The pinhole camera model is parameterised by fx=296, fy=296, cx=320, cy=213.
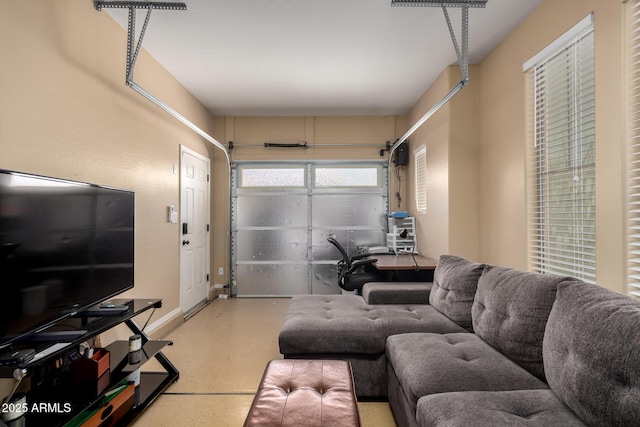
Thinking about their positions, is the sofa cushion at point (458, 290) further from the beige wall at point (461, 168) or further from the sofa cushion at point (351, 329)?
the beige wall at point (461, 168)

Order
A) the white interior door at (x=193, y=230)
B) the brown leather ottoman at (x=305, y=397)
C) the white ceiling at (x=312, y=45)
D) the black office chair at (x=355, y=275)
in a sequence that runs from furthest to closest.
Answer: the white interior door at (x=193, y=230) < the black office chair at (x=355, y=275) < the white ceiling at (x=312, y=45) < the brown leather ottoman at (x=305, y=397)

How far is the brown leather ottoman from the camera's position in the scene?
1.16 m

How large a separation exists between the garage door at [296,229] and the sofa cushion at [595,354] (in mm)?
3503

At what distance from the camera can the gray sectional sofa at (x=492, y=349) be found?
1007 mm

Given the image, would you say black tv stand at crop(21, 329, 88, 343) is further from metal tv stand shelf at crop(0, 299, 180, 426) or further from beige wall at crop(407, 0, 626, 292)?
beige wall at crop(407, 0, 626, 292)

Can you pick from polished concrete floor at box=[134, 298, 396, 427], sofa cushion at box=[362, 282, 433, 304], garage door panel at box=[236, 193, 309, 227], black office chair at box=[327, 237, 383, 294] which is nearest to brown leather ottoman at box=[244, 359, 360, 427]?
polished concrete floor at box=[134, 298, 396, 427]

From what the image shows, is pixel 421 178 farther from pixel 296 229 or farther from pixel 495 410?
pixel 495 410

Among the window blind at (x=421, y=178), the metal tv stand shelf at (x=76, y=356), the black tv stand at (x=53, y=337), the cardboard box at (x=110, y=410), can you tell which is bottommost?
the cardboard box at (x=110, y=410)

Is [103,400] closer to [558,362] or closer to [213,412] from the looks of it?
[213,412]

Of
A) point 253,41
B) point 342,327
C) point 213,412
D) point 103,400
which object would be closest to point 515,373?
point 342,327

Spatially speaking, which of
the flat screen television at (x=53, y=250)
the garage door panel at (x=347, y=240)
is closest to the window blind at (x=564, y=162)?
the garage door panel at (x=347, y=240)

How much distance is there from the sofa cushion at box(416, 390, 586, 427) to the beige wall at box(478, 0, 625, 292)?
0.95 m

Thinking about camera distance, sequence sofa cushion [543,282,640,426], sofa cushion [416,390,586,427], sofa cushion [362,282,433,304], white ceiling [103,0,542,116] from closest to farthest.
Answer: sofa cushion [543,282,640,426], sofa cushion [416,390,586,427], white ceiling [103,0,542,116], sofa cushion [362,282,433,304]

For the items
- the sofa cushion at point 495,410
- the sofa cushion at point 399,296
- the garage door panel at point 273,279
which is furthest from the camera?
the garage door panel at point 273,279
